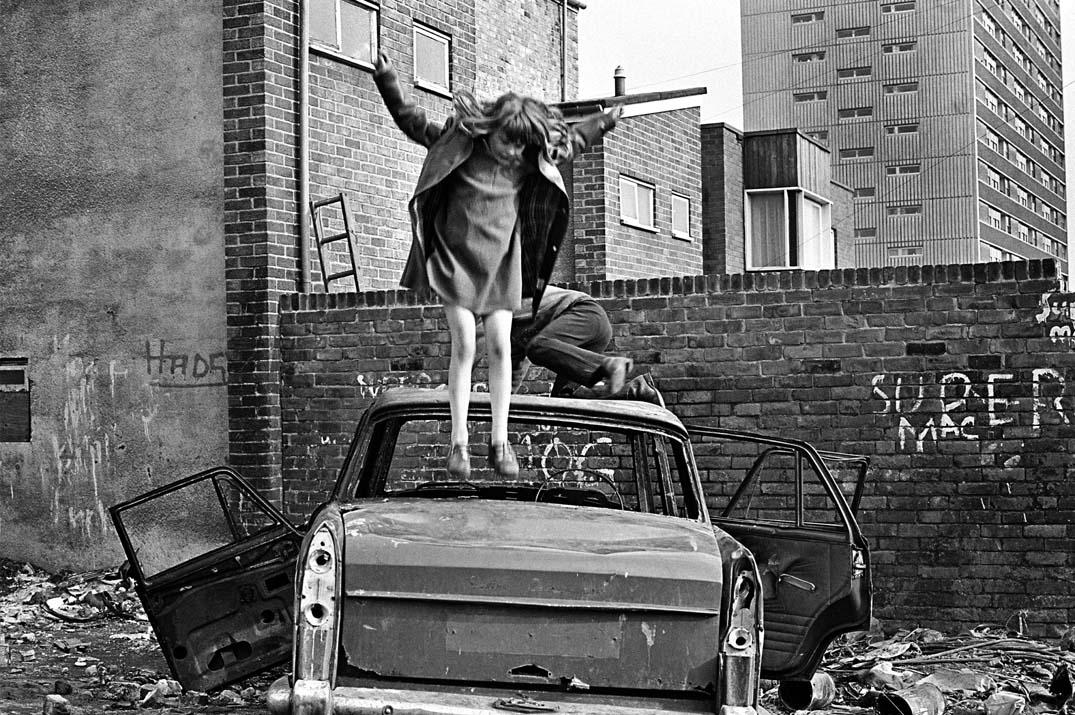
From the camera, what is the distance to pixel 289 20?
1139 centimetres

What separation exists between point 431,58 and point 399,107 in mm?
8760

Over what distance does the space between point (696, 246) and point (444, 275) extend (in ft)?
55.7

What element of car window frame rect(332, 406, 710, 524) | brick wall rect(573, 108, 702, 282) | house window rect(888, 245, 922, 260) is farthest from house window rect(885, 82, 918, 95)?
car window frame rect(332, 406, 710, 524)

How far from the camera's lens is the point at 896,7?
83938 mm

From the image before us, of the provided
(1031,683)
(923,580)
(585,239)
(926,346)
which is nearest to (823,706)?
(1031,683)

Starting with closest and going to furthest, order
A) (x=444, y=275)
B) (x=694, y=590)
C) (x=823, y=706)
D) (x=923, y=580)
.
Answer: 1. (x=694, y=590)
2. (x=444, y=275)
3. (x=823, y=706)
4. (x=923, y=580)

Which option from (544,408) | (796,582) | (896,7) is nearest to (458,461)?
(544,408)

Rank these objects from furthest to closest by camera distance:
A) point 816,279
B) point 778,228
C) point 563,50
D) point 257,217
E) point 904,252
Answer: point 904,252, point 778,228, point 563,50, point 257,217, point 816,279

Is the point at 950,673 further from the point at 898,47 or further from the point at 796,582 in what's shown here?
the point at 898,47

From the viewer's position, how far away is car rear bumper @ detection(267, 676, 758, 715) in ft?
15.0

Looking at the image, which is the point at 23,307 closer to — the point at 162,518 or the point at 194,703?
the point at 162,518

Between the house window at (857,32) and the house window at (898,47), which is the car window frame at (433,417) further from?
the house window at (898,47)

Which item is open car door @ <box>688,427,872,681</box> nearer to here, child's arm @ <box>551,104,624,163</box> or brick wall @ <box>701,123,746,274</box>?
child's arm @ <box>551,104,624,163</box>

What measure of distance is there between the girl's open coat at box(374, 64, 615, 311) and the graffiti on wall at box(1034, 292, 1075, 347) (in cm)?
461
